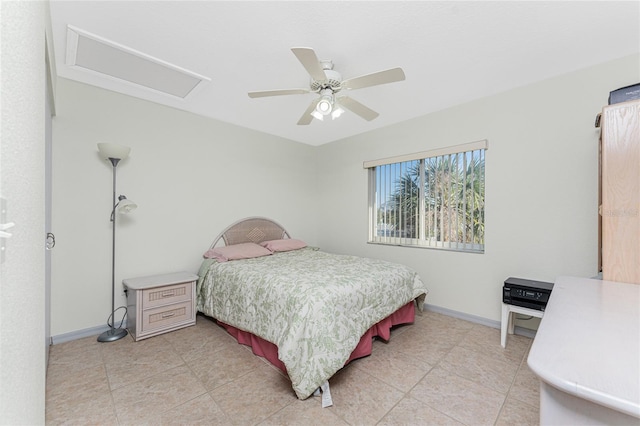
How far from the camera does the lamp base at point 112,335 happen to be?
2.48 meters

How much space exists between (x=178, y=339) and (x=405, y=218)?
300cm

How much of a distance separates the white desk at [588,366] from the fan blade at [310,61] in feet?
5.62

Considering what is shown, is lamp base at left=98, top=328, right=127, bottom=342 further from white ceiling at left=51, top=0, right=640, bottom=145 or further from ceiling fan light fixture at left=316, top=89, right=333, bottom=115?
ceiling fan light fixture at left=316, top=89, right=333, bottom=115

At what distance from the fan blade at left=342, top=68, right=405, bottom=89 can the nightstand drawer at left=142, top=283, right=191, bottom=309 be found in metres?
2.50

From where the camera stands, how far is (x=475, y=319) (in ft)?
9.65

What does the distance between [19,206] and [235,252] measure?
2508mm

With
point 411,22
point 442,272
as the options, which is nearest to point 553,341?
point 411,22

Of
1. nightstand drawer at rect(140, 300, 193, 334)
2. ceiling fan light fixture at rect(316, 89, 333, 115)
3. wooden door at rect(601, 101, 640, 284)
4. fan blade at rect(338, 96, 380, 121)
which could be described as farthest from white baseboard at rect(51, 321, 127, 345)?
wooden door at rect(601, 101, 640, 284)

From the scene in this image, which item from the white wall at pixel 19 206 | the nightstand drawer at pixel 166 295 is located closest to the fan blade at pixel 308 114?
the white wall at pixel 19 206

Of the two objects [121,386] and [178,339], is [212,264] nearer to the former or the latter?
[178,339]

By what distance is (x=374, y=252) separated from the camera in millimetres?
3914

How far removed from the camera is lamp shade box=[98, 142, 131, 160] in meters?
2.45

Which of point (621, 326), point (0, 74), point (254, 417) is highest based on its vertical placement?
point (0, 74)

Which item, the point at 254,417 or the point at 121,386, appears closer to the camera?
the point at 254,417
